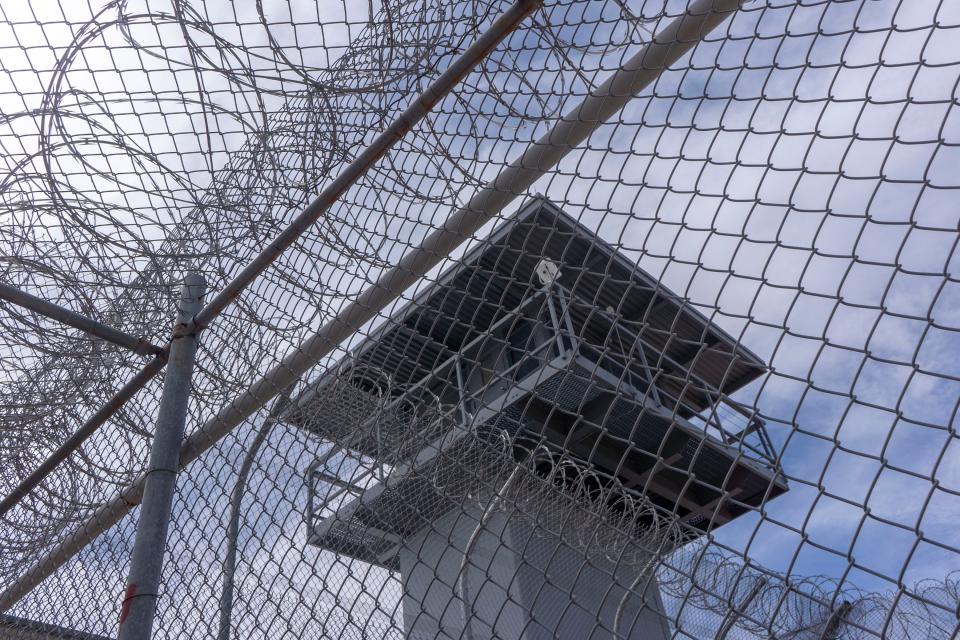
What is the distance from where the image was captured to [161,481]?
2.39 metres

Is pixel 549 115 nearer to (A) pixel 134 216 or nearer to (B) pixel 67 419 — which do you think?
(A) pixel 134 216

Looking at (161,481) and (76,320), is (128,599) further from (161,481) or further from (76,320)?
(76,320)

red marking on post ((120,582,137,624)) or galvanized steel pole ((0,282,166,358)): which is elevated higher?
galvanized steel pole ((0,282,166,358))

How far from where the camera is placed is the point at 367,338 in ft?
8.13

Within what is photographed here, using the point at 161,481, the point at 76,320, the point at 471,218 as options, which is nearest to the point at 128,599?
the point at 161,481

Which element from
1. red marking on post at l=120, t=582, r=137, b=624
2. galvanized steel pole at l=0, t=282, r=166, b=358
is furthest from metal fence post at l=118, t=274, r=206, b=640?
galvanized steel pole at l=0, t=282, r=166, b=358

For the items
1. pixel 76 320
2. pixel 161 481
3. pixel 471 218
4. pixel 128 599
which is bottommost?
pixel 128 599

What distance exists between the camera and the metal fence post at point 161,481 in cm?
217

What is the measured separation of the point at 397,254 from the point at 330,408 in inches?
30.0

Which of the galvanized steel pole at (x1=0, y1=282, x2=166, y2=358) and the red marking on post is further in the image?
the galvanized steel pole at (x1=0, y1=282, x2=166, y2=358)

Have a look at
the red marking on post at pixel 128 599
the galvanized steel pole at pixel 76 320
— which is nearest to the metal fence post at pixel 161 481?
the red marking on post at pixel 128 599

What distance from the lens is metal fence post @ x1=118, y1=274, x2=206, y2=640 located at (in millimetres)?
2166

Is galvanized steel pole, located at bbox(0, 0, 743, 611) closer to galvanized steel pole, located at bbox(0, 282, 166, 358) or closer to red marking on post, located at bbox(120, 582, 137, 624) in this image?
galvanized steel pole, located at bbox(0, 282, 166, 358)

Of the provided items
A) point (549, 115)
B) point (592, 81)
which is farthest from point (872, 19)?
point (549, 115)
